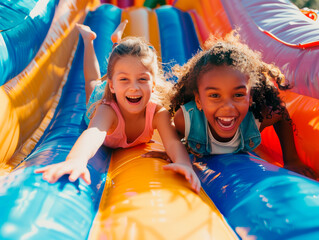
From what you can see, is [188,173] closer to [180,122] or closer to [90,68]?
[180,122]

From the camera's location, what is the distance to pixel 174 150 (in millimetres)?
1048

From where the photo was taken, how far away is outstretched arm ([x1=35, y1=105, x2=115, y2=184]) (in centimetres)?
79

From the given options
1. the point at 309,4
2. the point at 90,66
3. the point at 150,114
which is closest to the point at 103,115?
the point at 150,114

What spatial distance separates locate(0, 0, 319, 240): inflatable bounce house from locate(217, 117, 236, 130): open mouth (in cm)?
10

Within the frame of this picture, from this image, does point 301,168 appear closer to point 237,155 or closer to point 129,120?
point 237,155

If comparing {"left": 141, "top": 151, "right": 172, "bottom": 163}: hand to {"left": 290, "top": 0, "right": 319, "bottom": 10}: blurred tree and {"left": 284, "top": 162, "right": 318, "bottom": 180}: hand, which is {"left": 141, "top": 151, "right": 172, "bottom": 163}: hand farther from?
{"left": 290, "top": 0, "right": 319, "bottom": 10}: blurred tree

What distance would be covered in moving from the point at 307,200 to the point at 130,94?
2.29 feet

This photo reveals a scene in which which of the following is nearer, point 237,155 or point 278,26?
point 237,155

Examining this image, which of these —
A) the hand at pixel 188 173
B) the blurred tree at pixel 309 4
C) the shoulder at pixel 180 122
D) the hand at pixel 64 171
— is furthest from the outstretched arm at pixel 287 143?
the blurred tree at pixel 309 4

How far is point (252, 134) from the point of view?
1.17 metres

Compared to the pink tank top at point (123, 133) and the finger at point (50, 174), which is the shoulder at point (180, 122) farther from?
the finger at point (50, 174)

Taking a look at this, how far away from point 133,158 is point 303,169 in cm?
58

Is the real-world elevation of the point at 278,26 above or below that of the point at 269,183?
above

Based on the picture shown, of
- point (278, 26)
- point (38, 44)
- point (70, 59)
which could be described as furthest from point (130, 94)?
point (70, 59)
